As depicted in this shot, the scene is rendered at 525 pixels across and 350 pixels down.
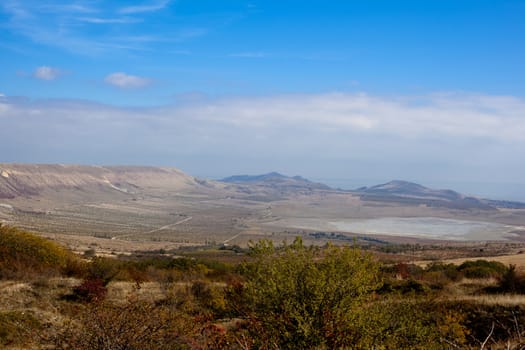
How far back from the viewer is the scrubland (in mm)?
9438

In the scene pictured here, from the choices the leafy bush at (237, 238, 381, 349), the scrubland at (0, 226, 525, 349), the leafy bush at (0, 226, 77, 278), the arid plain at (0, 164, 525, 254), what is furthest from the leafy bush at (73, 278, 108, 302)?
the arid plain at (0, 164, 525, 254)

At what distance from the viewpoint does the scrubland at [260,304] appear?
9438 millimetres

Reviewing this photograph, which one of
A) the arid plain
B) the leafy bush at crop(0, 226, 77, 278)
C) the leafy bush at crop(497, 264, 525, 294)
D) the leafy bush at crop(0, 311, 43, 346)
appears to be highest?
the leafy bush at crop(497, 264, 525, 294)

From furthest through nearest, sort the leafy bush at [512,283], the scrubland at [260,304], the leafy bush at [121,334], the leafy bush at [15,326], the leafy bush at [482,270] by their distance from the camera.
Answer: the leafy bush at [482,270] < the leafy bush at [512,283] < the leafy bush at [15,326] < the scrubland at [260,304] < the leafy bush at [121,334]

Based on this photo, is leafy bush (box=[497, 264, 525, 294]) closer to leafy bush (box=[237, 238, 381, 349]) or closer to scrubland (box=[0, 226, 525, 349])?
scrubland (box=[0, 226, 525, 349])

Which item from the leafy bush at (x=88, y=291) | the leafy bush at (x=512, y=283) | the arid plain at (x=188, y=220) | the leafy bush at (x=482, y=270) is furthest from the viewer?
the arid plain at (x=188, y=220)

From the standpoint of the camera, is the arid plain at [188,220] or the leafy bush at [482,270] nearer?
the leafy bush at [482,270]

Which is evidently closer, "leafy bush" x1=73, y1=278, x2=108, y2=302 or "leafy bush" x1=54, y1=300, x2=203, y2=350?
"leafy bush" x1=54, y1=300, x2=203, y2=350

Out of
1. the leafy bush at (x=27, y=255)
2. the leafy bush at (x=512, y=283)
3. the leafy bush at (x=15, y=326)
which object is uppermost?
the leafy bush at (x=512, y=283)

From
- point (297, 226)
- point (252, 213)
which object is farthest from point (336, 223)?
point (252, 213)

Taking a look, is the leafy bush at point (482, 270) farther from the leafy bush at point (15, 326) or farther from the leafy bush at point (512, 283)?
the leafy bush at point (15, 326)

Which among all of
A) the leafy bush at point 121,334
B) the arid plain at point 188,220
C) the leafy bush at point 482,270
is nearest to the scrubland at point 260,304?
the leafy bush at point 121,334

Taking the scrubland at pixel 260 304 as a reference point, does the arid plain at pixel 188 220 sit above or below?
below

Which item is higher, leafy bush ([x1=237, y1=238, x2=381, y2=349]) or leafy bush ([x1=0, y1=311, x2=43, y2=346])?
leafy bush ([x1=237, y1=238, x2=381, y2=349])
